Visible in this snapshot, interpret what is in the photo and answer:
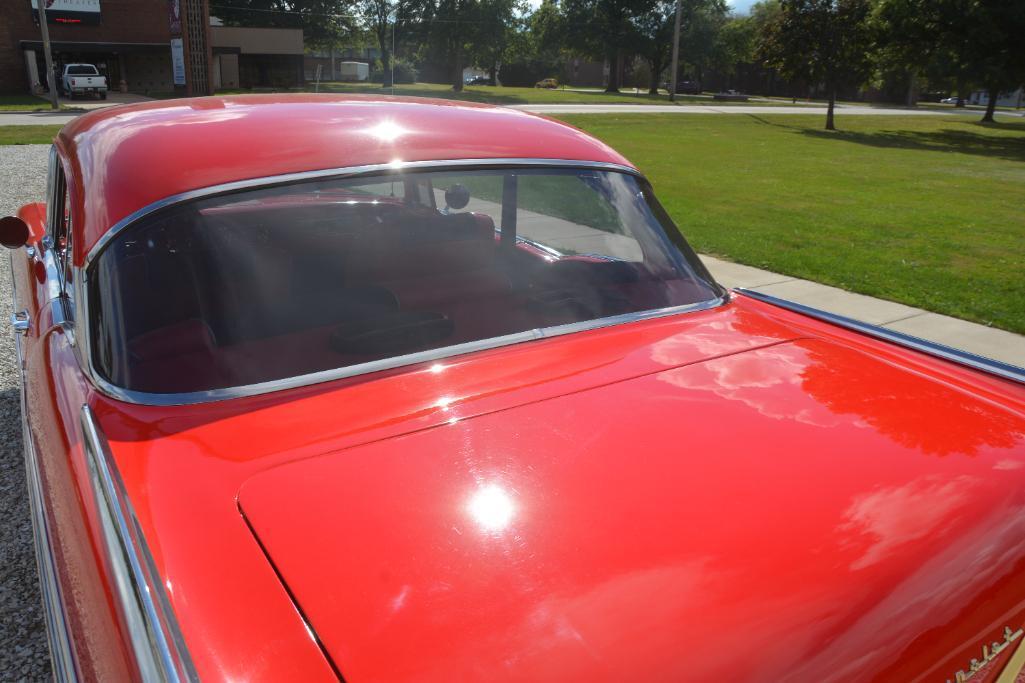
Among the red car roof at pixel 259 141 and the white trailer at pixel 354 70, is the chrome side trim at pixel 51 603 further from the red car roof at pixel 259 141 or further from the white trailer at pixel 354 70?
the white trailer at pixel 354 70

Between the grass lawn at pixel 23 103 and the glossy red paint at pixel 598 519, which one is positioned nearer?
the glossy red paint at pixel 598 519

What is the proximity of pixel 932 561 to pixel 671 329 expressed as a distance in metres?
1.02

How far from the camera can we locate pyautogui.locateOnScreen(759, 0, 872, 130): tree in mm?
24672

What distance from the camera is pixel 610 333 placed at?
83.7 inches

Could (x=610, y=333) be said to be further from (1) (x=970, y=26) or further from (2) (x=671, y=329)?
(1) (x=970, y=26)

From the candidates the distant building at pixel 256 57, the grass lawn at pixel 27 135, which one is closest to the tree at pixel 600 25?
the distant building at pixel 256 57

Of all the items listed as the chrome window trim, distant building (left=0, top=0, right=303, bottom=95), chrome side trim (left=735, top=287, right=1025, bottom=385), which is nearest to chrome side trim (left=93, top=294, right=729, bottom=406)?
the chrome window trim

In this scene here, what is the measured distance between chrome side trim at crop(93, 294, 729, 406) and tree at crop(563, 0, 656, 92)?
58880 millimetres

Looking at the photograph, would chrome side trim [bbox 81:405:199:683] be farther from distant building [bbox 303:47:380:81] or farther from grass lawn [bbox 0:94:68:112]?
distant building [bbox 303:47:380:81]

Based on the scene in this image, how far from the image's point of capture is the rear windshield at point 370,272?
1.82 m

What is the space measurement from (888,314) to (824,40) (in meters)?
22.6

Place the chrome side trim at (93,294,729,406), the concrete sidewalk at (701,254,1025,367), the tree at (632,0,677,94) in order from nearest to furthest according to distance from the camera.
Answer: the chrome side trim at (93,294,729,406) → the concrete sidewalk at (701,254,1025,367) → the tree at (632,0,677,94)

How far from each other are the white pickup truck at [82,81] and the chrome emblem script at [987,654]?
3639cm

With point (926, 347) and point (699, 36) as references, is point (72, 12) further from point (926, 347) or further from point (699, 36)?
point (699, 36)
